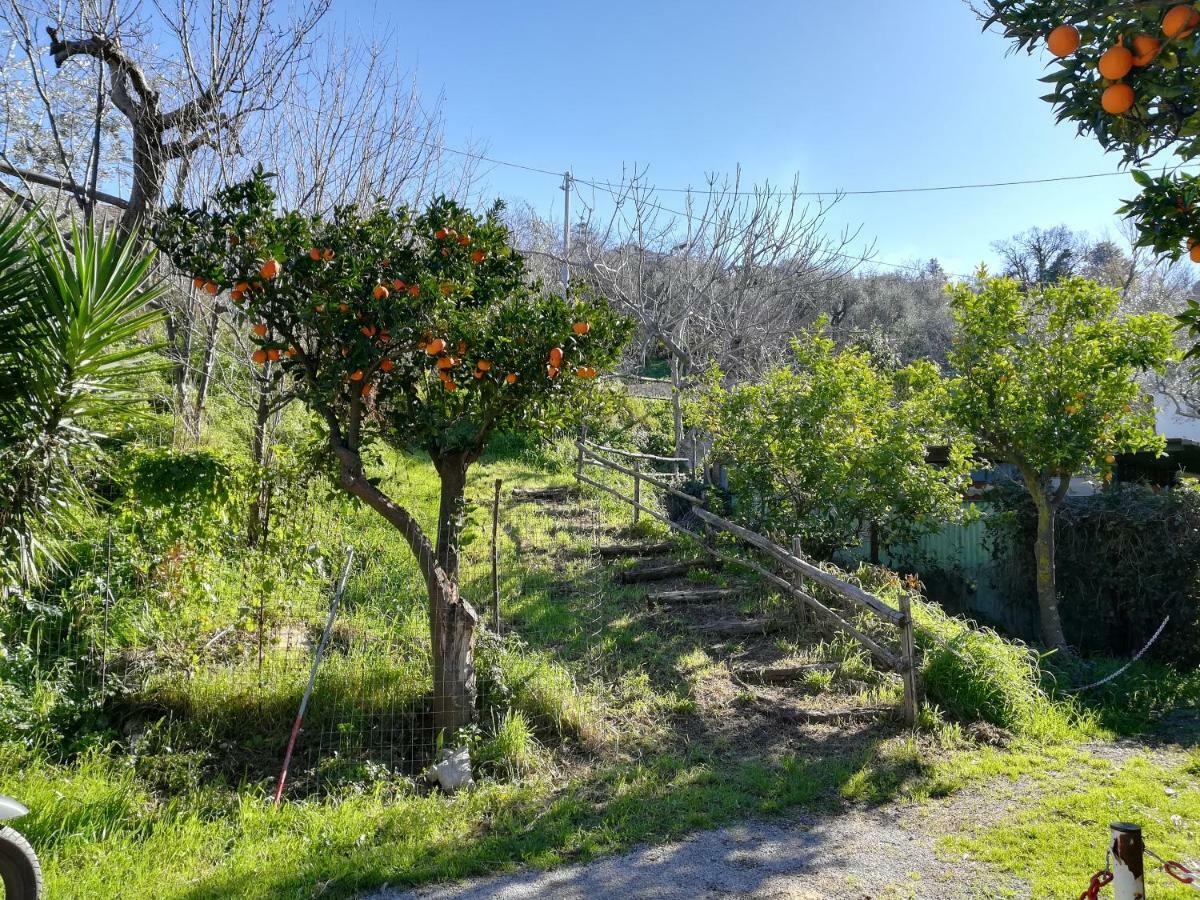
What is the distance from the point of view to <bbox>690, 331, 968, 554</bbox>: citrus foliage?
8539mm

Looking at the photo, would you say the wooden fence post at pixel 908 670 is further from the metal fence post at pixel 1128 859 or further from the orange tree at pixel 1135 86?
the metal fence post at pixel 1128 859

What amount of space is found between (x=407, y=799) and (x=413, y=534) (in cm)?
159

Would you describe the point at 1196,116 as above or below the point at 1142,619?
above

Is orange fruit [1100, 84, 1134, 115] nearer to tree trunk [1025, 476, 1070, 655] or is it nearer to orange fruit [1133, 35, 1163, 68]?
orange fruit [1133, 35, 1163, 68]

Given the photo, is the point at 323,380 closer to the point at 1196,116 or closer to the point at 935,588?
the point at 1196,116

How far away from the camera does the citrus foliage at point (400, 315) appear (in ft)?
14.8

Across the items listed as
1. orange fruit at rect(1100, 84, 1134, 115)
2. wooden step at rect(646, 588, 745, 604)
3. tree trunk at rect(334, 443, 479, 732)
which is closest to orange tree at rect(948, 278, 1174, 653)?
wooden step at rect(646, 588, 745, 604)

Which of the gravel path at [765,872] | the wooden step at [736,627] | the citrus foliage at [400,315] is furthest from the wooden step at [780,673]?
the citrus foliage at [400,315]

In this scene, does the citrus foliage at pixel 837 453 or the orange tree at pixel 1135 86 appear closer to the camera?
the orange tree at pixel 1135 86

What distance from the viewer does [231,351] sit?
7941 mm

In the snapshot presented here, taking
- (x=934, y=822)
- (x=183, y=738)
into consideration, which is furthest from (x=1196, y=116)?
(x=183, y=738)

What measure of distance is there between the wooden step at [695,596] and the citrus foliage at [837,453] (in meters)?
0.86

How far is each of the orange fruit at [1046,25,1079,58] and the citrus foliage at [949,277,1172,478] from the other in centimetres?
652

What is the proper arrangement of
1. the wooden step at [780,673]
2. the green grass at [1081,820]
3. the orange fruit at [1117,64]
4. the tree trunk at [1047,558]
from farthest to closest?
the tree trunk at [1047,558] < the wooden step at [780,673] < the green grass at [1081,820] < the orange fruit at [1117,64]
